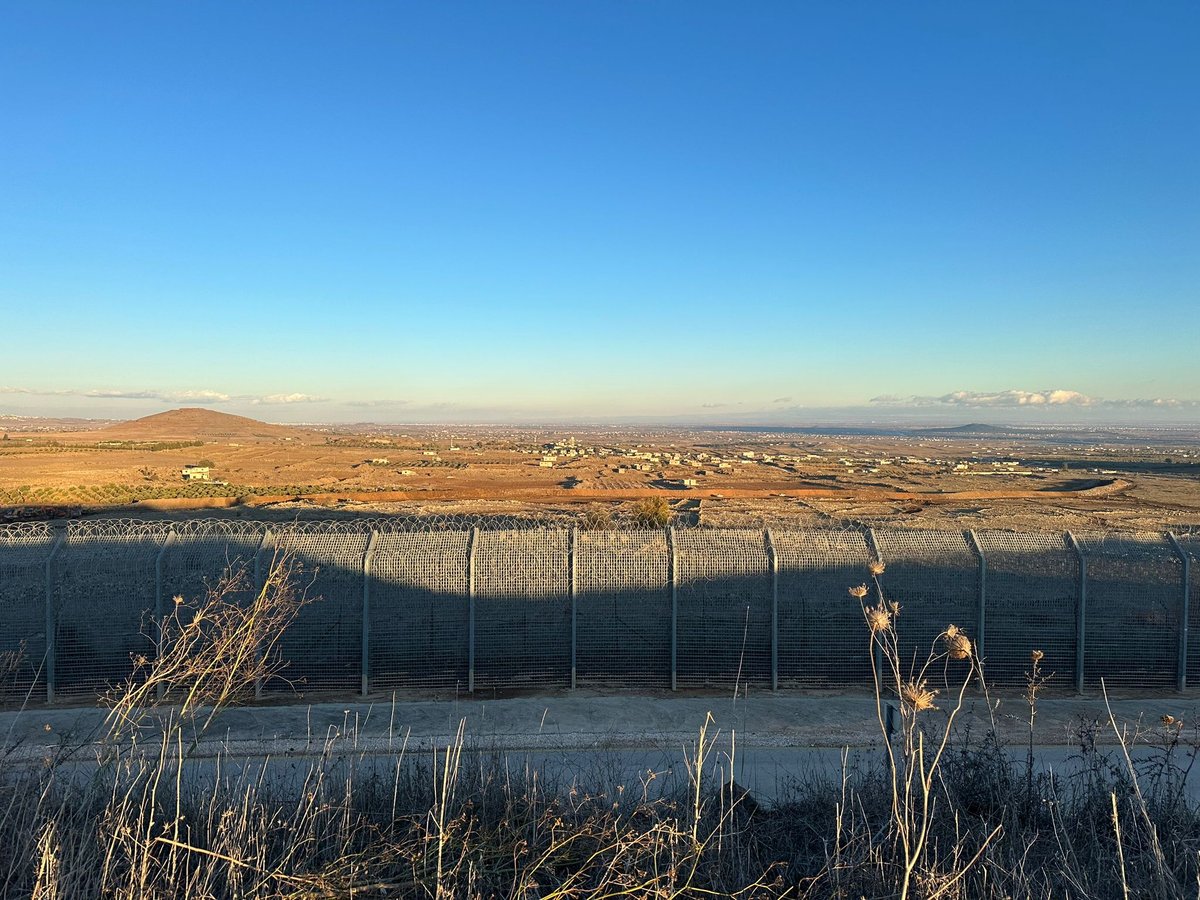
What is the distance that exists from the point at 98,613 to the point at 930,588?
36.3 feet

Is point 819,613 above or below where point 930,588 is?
below

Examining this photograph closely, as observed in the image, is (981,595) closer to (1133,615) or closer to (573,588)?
(1133,615)

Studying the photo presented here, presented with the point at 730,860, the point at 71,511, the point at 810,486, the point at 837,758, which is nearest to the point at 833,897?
the point at 730,860

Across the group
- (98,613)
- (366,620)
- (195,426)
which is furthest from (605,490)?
(195,426)

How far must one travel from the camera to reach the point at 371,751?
7.29m

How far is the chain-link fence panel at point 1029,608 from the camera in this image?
1005 centimetres

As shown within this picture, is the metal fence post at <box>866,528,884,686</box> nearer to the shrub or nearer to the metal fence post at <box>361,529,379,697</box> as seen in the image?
the metal fence post at <box>361,529,379,697</box>

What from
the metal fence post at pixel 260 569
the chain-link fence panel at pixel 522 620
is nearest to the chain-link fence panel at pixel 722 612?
the chain-link fence panel at pixel 522 620

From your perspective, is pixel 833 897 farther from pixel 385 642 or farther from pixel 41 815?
pixel 385 642

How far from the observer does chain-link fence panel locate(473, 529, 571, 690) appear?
10.1 meters

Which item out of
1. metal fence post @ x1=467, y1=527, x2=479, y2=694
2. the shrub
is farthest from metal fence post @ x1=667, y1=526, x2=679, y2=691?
the shrub

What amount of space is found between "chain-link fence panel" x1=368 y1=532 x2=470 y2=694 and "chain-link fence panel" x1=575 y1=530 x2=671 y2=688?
1.63 meters

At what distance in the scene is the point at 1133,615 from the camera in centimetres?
1008

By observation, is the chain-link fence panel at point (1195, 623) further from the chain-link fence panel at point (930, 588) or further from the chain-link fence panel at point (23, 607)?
the chain-link fence panel at point (23, 607)
